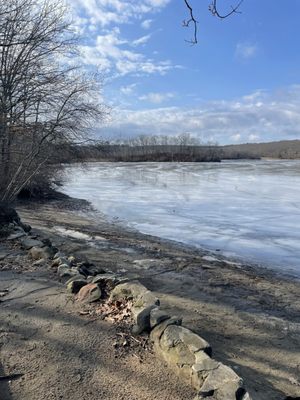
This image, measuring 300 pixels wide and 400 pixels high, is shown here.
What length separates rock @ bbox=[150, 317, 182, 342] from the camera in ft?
14.3

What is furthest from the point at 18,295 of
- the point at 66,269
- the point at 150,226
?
the point at 150,226

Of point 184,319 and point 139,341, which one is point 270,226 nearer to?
point 184,319

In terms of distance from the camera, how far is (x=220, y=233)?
13922 millimetres

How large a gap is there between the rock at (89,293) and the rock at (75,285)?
0.15 meters

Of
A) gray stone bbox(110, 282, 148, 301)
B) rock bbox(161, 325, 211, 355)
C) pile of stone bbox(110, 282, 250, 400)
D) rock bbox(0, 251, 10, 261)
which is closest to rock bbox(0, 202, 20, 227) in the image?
rock bbox(0, 251, 10, 261)

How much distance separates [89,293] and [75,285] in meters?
0.38

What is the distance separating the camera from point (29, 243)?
8.91 m

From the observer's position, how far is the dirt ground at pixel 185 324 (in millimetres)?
3811

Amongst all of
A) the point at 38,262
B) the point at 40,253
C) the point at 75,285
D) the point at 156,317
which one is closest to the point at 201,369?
the point at 156,317

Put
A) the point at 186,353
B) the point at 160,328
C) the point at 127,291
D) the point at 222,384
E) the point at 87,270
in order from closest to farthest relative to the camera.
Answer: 1. the point at 222,384
2. the point at 186,353
3. the point at 160,328
4. the point at 127,291
5. the point at 87,270

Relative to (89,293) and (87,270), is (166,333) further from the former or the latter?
(87,270)

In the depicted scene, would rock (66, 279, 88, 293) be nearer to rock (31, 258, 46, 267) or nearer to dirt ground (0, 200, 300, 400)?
dirt ground (0, 200, 300, 400)

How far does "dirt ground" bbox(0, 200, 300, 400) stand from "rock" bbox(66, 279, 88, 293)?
21cm

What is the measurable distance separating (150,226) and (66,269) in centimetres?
866
